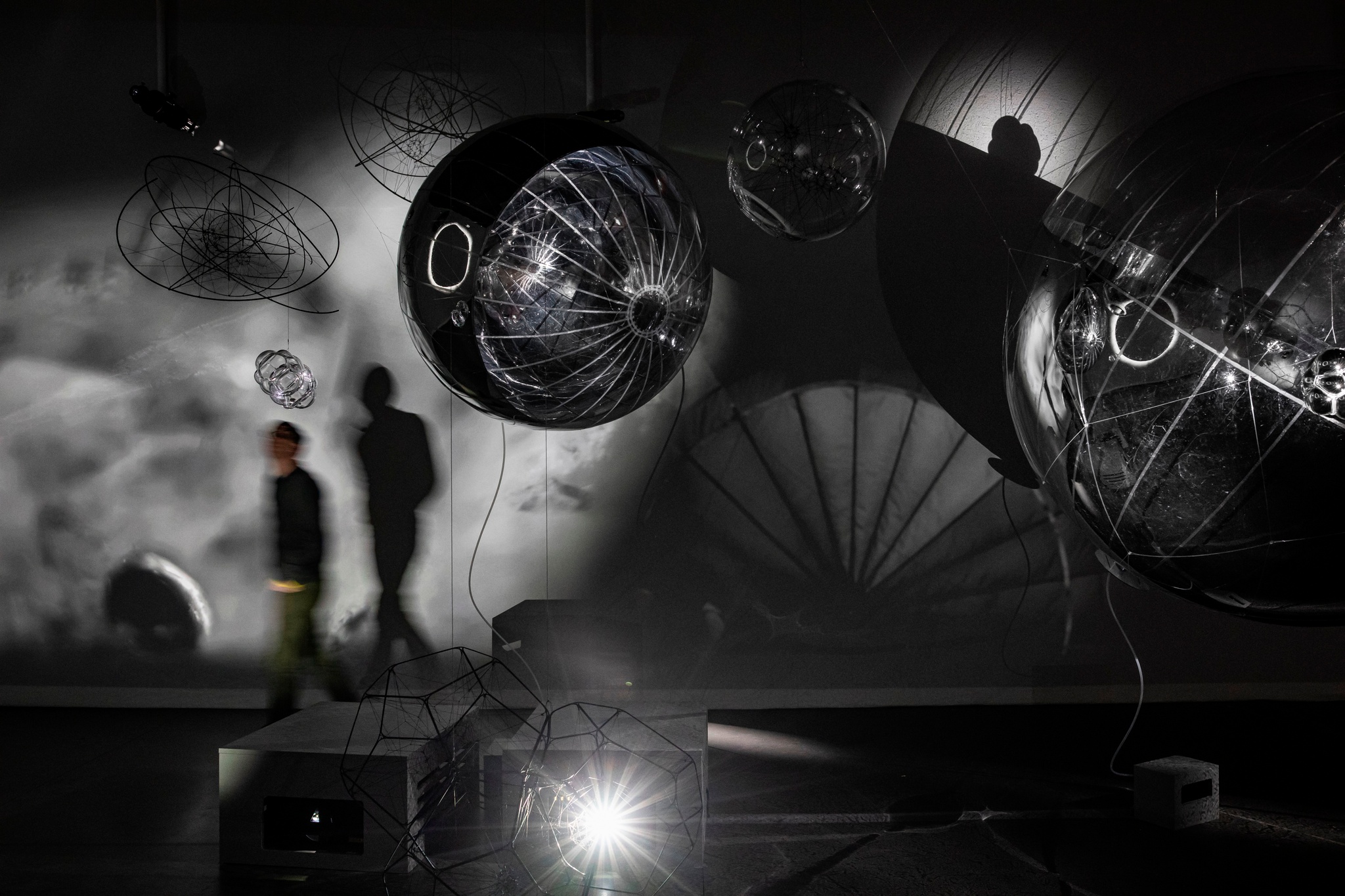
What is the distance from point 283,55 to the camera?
4.45 m

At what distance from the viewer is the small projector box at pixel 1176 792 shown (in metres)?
2.88

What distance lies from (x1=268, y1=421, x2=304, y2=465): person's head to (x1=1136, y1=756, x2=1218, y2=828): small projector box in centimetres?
398

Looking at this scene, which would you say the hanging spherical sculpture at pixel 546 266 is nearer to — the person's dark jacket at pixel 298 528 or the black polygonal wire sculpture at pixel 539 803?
the black polygonal wire sculpture at pixel 539 803

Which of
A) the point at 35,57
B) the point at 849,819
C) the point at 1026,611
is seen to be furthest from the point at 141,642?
the point at 1026,611

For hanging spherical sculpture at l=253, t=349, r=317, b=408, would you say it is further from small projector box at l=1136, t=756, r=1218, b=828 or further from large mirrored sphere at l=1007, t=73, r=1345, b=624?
small projector box at l=1136, t=756, r=1218, b=828

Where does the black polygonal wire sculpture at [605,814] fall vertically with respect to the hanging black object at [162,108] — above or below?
below

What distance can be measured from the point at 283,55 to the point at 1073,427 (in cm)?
462

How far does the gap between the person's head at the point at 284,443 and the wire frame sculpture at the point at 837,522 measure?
1.97 meters

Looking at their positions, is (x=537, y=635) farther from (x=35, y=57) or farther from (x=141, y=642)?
(x=35, y=57)

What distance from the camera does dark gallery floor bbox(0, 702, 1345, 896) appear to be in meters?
2.54

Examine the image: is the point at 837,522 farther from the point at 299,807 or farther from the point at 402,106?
the point at 402,106

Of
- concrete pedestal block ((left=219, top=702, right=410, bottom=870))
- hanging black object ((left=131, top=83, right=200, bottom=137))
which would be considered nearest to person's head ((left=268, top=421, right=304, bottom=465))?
hanging black object ((left=131, top=83, right=200, bottom=137))

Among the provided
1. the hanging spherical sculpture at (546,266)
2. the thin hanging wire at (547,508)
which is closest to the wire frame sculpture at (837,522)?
the thin hanging wire at (547,508)

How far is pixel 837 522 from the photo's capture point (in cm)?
450
